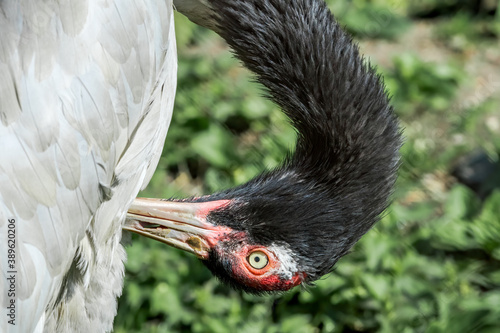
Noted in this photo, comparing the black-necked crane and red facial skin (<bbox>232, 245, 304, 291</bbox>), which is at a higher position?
the black-necked crane

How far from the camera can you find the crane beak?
10.7ft

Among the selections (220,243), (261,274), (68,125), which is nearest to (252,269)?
(261,274)

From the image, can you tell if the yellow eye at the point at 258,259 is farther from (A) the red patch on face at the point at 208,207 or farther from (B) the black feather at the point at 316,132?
(A) the red patch on face at the point at 208,207

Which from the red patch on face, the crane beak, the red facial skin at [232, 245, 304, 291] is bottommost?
the red facial skin at [232, 245, 304, 291]

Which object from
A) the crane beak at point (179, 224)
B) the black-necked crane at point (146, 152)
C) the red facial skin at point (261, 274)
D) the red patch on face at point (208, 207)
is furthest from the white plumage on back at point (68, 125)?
the red facial skin at point (261, 274)

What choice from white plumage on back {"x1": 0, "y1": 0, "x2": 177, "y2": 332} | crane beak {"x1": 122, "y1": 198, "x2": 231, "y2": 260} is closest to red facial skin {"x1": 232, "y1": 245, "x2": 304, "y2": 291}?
crane beak {"x1": 122, "y1": 198, "x2": 231, "y2": 260}

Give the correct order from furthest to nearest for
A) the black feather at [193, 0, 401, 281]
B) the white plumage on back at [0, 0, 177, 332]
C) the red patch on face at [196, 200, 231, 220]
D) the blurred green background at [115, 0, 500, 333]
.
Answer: the blurred green background at [115, 0, 500, 333] < the red patch on face at [196, 200, 231, 220] < the black feather at [193, 0, 401, 281] < the white plumage on back at [0, 0, 177, 332]

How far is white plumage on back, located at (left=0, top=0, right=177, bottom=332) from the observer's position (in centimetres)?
261

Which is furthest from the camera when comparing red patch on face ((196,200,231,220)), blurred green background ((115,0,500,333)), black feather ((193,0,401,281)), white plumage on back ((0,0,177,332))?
blurred green background ((115,0,500,333))

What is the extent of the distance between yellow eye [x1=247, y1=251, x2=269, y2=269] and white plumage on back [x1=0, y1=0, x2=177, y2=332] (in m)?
0.53

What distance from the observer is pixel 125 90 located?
287 cm

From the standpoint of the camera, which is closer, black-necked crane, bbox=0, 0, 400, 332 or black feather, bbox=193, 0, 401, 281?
black-necked crane, bbox=0, 0, 400, 332

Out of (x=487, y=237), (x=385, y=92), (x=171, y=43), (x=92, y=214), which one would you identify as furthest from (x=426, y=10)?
(x=92, y=214)

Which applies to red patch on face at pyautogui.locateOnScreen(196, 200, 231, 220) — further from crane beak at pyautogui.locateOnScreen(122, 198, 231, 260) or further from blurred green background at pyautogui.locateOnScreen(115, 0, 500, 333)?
blurred green background at pyautogui.locateOnScreen(115, 0, 500, 333)
